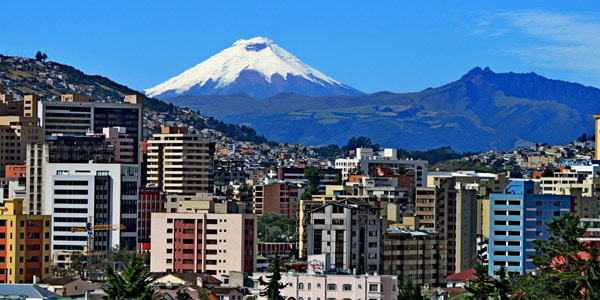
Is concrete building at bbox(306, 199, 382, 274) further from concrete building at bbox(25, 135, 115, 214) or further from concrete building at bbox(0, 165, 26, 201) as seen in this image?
concrete building at bbox(0, 165, 26, 201)

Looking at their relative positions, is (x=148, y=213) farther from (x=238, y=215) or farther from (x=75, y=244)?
(x=238, y=215)

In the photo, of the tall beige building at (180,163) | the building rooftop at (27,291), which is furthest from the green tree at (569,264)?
the tall beige building at (180,163)

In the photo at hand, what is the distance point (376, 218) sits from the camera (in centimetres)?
9644

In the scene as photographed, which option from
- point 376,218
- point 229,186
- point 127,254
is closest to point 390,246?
point 376,218

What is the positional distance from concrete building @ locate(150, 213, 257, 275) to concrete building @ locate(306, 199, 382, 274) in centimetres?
824

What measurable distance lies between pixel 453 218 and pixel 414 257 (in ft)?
73.2

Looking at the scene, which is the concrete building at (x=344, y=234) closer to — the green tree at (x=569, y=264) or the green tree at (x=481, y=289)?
the green tree at (x=481, y=289)

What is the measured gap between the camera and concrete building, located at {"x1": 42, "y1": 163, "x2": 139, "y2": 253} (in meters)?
123

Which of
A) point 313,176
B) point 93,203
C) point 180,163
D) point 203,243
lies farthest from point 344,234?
point 313,176

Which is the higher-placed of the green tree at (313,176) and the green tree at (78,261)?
the green tree at (313,176)

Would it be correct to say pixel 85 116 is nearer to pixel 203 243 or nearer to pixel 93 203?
pixel 93 203

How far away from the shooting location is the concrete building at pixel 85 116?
7411 inches

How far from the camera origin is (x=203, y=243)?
103m

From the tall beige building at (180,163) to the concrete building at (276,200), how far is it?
25.9 ft
